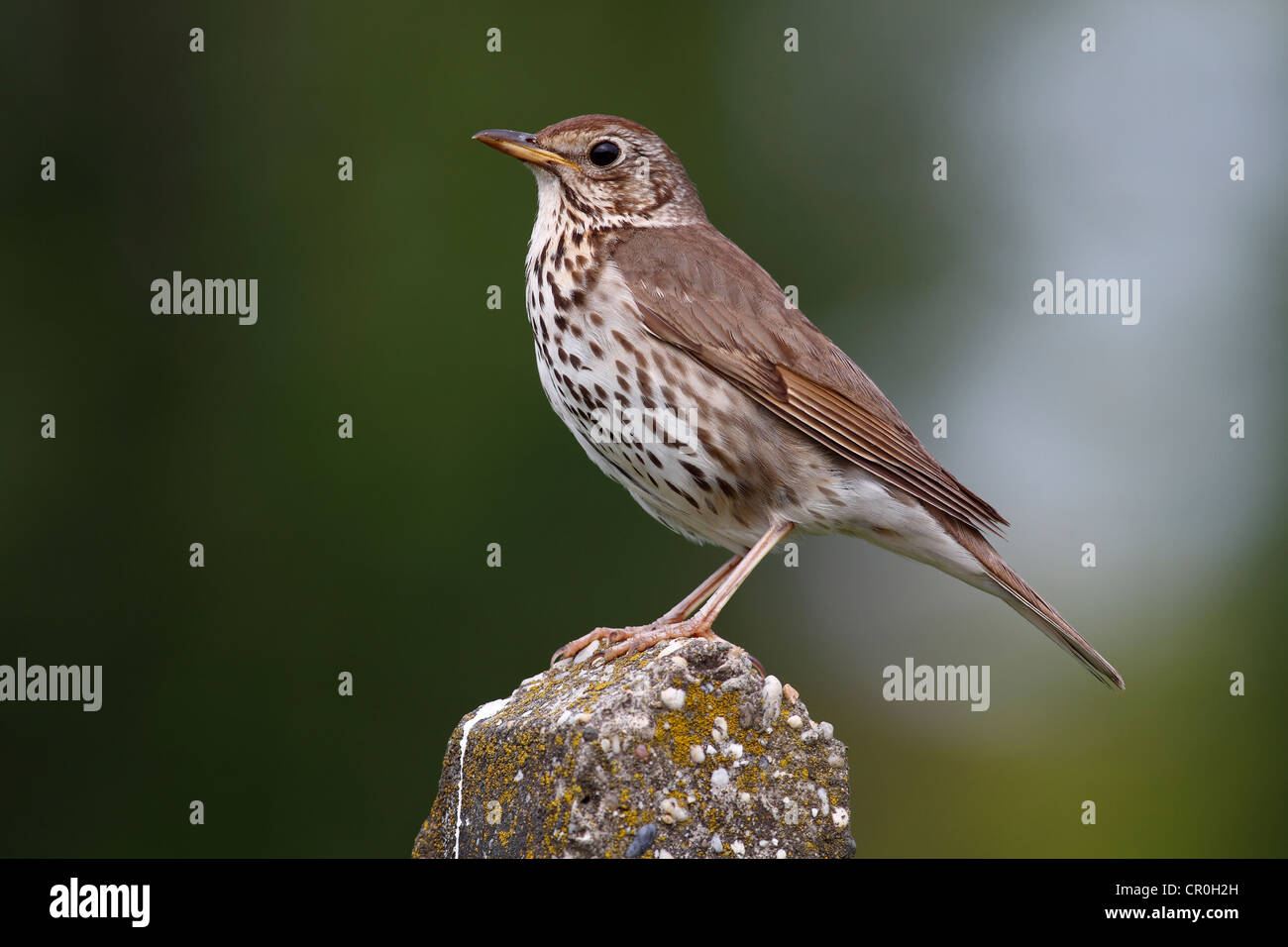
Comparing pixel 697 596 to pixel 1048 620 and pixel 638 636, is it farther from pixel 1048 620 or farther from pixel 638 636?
pixel 1048 620

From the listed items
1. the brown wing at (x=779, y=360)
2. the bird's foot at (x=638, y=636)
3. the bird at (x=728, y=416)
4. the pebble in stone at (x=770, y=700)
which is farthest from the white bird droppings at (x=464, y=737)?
the brown wing at (x=779, y=360)

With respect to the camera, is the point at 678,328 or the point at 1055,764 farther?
the point at 1055,764

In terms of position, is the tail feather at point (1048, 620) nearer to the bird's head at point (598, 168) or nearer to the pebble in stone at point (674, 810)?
the bird's head at point (598, 168)

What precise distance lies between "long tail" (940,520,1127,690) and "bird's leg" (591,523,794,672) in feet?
2.70

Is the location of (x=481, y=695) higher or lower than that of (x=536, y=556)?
lower

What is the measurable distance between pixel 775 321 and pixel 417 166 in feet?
17.6

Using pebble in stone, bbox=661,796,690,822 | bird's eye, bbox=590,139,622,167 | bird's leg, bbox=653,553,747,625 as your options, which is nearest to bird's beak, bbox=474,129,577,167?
bird's eye, bbox=590,139,622,167

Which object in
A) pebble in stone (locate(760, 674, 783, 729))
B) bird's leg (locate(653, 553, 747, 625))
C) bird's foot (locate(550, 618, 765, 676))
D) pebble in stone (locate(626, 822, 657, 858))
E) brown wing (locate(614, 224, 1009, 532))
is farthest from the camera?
brown wing (locate(614, 224, 1009, 532))

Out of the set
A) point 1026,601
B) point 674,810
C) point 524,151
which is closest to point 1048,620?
point 1026,601

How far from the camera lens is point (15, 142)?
11.5 m

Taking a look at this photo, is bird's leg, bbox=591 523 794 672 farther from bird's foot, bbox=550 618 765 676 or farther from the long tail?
the long tail

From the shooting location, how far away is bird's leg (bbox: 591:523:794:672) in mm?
5129
